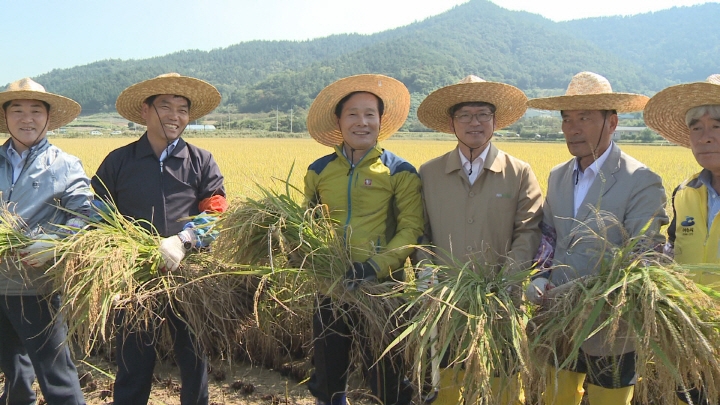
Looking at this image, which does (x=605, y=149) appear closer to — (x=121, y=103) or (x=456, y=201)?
(x=456, y=201)

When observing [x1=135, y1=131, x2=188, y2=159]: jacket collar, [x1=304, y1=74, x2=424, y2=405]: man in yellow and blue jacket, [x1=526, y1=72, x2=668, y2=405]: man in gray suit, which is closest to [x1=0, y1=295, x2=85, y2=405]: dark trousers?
[x1=135, y1=131, x2=188, y2=159]: jacket collar

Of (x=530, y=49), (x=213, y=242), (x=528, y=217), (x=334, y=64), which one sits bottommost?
(x=213, y=242)

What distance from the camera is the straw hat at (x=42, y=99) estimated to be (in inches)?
110

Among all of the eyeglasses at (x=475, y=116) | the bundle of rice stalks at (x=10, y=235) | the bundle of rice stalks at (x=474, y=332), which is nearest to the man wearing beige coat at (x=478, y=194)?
the eyeglasses at (x=475, y=116)

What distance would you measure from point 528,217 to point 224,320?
5.18 ft

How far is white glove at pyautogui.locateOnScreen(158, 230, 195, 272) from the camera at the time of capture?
2.45 m

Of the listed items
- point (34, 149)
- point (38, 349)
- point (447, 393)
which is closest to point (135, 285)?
point (38, 349)

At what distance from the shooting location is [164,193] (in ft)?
8.78

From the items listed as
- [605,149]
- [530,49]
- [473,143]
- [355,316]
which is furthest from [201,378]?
[530,49]

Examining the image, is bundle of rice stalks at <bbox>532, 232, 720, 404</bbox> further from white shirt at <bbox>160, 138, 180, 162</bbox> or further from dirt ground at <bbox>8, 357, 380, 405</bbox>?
white shirt at <bbox>160, 138, 180, 162</bbox>

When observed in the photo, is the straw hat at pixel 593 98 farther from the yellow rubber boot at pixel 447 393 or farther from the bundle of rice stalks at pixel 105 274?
the bundle of rice stalks at pixel 105 274

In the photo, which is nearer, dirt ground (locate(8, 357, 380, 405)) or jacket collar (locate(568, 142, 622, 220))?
jacket collar (locate(568, 142, 622, 220))

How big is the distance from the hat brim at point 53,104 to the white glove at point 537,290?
2610 millimetres

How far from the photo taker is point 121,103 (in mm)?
2934
